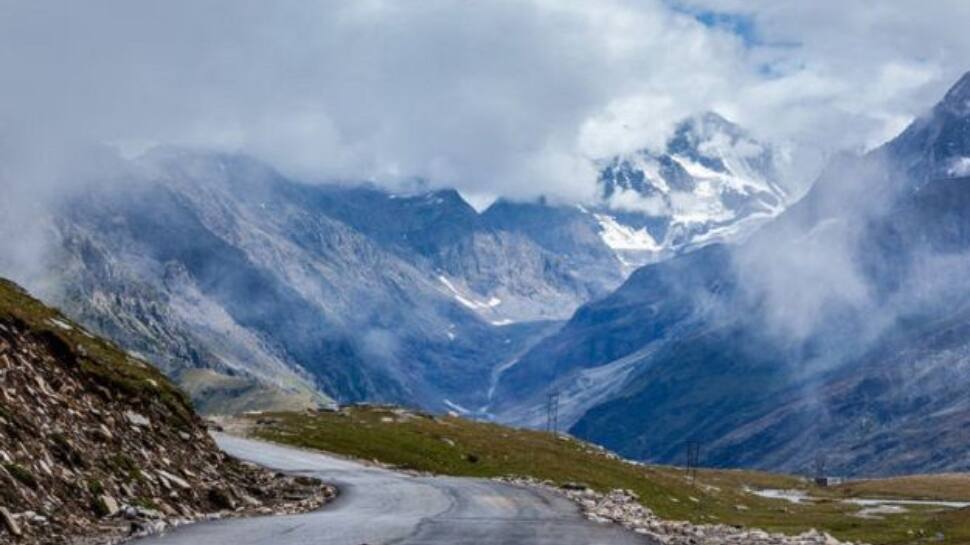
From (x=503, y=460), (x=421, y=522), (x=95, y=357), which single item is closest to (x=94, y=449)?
(x=95, y=357)

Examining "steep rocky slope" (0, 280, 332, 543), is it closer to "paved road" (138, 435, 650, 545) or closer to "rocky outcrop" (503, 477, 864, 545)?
"paved road" (138, 435, 650, 545)

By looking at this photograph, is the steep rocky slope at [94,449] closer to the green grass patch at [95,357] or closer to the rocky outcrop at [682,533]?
the green grass patch at [95,357]

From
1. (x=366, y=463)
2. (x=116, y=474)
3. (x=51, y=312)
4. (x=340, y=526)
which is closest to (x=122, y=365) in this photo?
(x=51, y=312)

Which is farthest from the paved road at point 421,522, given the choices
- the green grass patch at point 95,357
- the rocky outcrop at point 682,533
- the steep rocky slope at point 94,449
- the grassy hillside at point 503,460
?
the grassy hillside at point 503,460

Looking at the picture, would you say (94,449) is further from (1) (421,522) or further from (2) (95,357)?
(1) (421,522)

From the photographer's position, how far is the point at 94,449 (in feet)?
146

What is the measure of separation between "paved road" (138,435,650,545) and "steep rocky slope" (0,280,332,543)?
2535mm

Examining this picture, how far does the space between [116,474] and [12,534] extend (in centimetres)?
1022

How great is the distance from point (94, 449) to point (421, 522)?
1252cm

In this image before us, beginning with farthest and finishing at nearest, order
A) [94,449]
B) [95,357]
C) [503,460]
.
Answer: [503,460] < [95,357] < [94,449]

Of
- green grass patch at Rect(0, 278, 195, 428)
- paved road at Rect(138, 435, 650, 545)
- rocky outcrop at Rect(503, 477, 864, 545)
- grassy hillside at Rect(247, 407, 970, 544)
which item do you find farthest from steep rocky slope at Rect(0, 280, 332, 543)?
grassy hillside at Rect(247, 407, 970, 544)

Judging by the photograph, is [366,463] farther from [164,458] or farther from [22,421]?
[22,421]

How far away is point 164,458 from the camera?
49531 mm

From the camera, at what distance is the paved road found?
39406 mm
